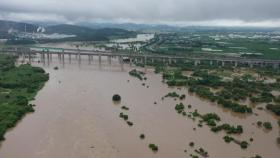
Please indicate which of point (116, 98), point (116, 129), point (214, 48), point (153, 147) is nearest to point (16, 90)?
point (116, 98)

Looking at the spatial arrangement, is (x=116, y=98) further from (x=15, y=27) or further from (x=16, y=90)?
(x=15, y=27)

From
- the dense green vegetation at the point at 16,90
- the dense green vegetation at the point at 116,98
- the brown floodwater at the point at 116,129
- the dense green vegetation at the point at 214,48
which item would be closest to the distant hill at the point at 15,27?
the dense green vegetation at the point at 214,48

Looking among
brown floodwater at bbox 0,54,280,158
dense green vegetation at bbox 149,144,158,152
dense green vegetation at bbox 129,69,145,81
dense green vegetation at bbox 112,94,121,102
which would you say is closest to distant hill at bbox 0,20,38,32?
dense green vegetation at bbox 129,69,145,81

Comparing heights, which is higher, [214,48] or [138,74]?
[214,48]

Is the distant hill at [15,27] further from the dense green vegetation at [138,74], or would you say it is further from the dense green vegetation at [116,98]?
the dense green vegetation at [116,98]

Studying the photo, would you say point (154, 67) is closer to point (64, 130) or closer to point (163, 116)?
point (163, 116)
